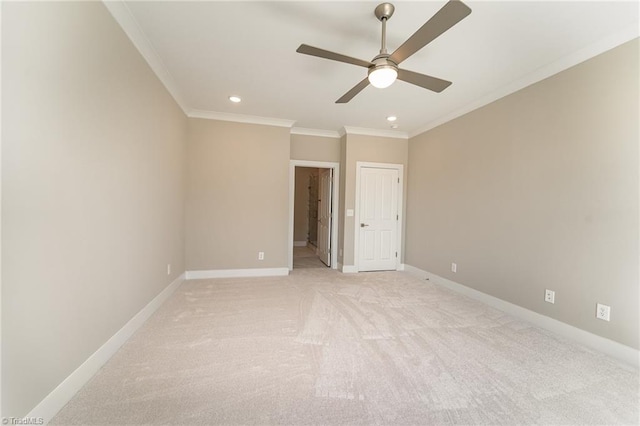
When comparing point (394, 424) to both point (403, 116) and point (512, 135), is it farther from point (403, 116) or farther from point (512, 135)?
point (403, 116)

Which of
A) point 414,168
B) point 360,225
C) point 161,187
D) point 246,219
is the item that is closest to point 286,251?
point 246,219

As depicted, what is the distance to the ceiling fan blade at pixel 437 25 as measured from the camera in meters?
1.29

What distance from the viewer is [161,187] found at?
2.84m

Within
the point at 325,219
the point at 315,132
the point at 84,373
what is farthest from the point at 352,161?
the point at 84,373

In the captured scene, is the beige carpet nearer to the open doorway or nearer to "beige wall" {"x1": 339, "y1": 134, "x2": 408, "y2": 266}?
"beige wall" {"x1": 339, "y1": 134, "x2": 408, "y2": 266}

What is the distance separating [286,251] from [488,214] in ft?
9.95

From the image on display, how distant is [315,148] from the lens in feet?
15.3

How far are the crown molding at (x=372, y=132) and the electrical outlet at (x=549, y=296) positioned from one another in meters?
3.25

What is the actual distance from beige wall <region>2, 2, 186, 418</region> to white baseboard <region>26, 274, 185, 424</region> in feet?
0.15

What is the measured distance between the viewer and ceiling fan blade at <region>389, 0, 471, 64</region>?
129 cm

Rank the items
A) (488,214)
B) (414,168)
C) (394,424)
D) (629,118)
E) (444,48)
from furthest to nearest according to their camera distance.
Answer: (414,168) → (488,214) → (444,48) → (629,118) → (394,424)

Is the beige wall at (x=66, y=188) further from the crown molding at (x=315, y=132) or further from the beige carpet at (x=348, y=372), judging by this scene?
the crown molding at (x=315, y=132)

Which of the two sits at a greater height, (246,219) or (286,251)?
(246,219)

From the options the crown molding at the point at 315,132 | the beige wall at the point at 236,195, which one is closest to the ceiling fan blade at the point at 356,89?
the beige wall at the point at 236,195
